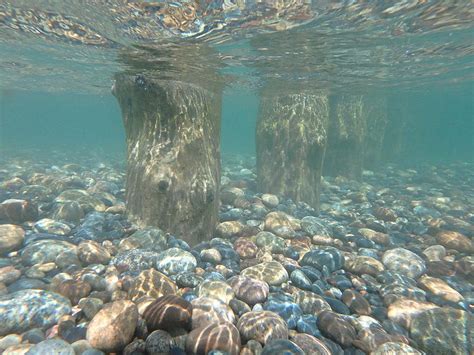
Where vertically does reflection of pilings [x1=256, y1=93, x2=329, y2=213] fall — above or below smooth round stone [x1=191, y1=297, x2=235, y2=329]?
A: above

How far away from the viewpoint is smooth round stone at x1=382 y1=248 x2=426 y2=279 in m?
6.33

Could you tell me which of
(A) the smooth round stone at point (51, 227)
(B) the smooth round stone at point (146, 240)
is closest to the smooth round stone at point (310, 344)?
(B) the smooth round stone at point (146, 240)

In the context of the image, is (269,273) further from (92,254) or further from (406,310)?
(92,254)

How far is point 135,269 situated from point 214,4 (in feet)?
20.1

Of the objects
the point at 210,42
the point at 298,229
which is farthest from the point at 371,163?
the point at 210,42

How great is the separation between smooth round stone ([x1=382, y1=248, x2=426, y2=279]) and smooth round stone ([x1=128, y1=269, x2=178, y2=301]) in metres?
5.00

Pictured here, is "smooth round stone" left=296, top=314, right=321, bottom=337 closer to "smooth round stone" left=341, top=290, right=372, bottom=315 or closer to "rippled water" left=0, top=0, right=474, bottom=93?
"smooth round stone" left=341, top=290, right=372, bottom=315

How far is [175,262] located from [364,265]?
4.13m

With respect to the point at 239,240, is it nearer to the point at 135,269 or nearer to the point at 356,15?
the point at 135,269

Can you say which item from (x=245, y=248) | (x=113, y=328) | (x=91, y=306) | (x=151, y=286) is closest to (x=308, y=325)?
(x=151, y=286)

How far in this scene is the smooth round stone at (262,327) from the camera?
12.3ft

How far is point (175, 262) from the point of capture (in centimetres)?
571

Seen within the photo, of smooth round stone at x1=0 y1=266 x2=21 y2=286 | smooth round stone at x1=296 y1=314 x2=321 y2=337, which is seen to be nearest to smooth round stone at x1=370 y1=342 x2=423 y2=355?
smooth round stone at x1=296 y1=314 x2=321 y2=337

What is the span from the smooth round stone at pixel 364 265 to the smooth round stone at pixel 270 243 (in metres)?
1.59
